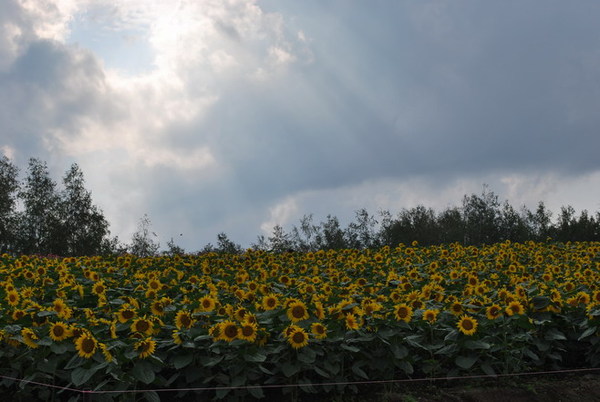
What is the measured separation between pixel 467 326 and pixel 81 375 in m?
4.48

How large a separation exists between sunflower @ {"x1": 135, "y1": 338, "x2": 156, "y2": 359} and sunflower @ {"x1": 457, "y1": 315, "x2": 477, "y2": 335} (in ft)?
12.1

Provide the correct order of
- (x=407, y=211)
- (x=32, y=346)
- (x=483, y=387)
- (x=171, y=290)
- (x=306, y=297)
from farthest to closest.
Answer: (x=407, y=211), (x=171, y=290), (x=306, y=297), (x=483, y=387), (x=32, y=346)

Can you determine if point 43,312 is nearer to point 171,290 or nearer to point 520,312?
point 171,290

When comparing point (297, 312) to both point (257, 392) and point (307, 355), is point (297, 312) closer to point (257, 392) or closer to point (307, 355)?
point (307, 355)

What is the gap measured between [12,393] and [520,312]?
21.5ft

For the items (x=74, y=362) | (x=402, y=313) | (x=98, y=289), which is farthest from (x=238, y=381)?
(x=98, y=289)

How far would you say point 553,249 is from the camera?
18.7 m

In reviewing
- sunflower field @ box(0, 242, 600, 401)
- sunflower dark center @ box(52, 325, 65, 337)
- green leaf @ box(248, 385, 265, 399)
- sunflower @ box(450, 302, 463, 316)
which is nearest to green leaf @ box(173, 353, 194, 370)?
sunflower field @ box(0, 242, 600, 401)

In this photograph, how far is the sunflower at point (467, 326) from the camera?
24.6 feet

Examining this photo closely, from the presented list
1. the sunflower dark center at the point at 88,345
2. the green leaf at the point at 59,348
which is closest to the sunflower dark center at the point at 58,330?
the green leaf at the point at 59,348

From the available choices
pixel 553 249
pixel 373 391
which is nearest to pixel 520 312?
pixel 373 391

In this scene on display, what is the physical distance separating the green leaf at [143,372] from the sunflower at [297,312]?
66.8 inches

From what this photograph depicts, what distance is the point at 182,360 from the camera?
662cm

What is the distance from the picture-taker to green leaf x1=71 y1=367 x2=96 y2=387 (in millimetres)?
6040
